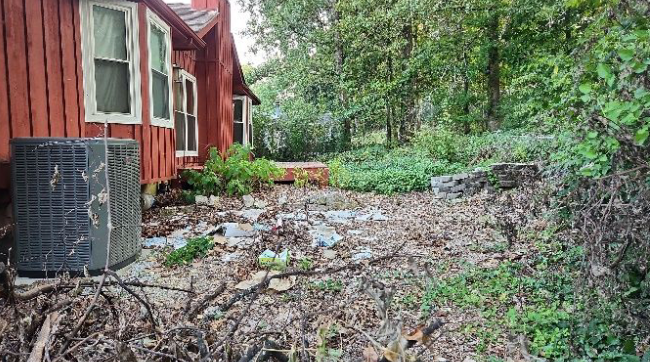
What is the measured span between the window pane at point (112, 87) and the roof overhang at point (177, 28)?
0.91m

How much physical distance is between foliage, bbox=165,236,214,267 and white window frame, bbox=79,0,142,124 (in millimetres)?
1601

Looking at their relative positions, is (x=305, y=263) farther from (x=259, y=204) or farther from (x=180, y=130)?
(x=180, y=130)

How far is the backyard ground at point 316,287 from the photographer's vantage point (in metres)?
1.28

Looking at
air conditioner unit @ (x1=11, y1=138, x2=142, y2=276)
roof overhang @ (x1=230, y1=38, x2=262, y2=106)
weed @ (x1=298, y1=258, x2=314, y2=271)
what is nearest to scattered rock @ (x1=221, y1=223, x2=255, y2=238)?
weed @ (x1=298, y1=258, x2=314, y2=271)

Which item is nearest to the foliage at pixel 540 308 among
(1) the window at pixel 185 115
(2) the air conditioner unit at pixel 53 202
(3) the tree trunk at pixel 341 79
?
(2) the air conditioner unit at pixel 53 202

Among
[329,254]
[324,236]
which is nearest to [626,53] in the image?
[329,254]

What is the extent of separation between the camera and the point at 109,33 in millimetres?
5180

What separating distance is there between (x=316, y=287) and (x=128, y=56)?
12.3 ft

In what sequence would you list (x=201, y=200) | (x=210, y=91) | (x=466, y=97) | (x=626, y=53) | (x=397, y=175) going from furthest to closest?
1. (x=466, y=97)
2. (x=397, y=175)
3. (x=210, y=91)
4. (x=201, y=200)
5. (x=626, y=53)

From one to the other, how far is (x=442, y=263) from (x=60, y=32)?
4.55m

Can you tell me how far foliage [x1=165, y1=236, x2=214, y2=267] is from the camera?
4082 millimetres

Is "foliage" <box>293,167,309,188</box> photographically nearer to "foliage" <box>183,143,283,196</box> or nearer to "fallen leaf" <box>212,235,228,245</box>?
"foliage" <box>183,143,283,196</box>

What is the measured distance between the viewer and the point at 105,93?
17.0 ft

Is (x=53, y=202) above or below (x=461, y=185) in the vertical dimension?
above
